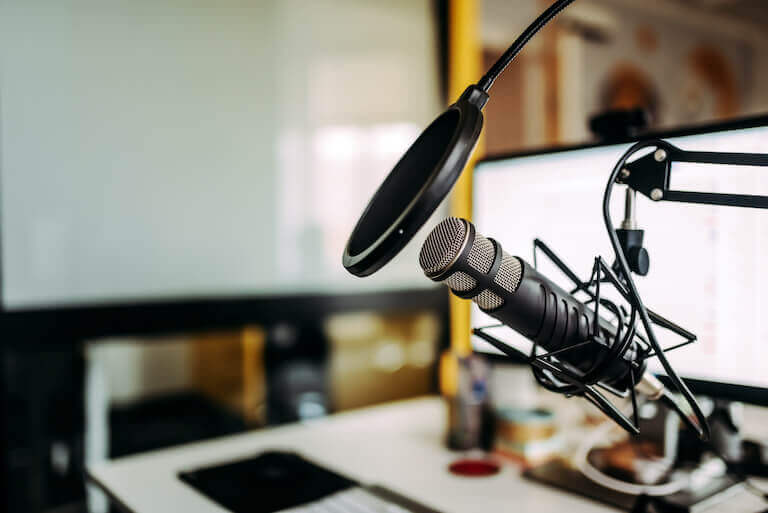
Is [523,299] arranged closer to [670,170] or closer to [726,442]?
[670,170]

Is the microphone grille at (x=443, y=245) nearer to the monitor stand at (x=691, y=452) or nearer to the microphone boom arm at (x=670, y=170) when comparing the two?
the microphone boom arm at (x=670, y=170)

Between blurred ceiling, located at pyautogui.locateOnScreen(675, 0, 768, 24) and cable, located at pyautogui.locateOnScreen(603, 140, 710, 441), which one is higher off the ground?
blurred ceiling, located at pyautogui.locateOnScreen(675, 0, 768, 24)

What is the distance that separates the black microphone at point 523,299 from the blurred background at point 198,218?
1069mm

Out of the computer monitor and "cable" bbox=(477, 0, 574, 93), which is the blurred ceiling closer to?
the computer monitor

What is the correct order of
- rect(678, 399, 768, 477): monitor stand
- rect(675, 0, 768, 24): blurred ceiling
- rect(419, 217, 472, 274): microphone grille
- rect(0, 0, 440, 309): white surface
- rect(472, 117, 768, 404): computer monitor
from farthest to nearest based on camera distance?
1. rect(675, 0, 768, 24): blurred ceiling
2. rect(0, 0, 440, 309): white surface
3. rect(678, 399, 768, 477): monitor stand
4. rect(472, 117, 768, 404): computer monitor
5. rect(419, 217, 472, 274): microphone grille

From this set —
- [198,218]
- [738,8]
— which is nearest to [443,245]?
[198,218]

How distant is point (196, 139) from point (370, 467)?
0.97m

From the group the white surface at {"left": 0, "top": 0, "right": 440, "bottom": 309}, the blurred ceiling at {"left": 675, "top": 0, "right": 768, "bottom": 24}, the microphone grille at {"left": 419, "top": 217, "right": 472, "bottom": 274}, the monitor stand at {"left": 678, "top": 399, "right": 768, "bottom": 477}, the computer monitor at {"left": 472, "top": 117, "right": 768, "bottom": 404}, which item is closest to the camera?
the microphone grille at {"left": 419, "top": 217, "right": 472, "bottom": 274}

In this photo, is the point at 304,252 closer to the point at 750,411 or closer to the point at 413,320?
the point at 413,320

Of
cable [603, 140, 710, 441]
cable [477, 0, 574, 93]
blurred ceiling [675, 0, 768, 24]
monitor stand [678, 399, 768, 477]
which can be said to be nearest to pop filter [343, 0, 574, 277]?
cable [477, 0, 574, 93]

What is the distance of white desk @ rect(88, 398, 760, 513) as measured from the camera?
78cm

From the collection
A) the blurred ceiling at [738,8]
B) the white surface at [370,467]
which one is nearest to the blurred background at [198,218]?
the white surface at [370,467]

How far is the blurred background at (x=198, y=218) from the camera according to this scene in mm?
1325

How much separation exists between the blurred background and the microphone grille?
107 cm
